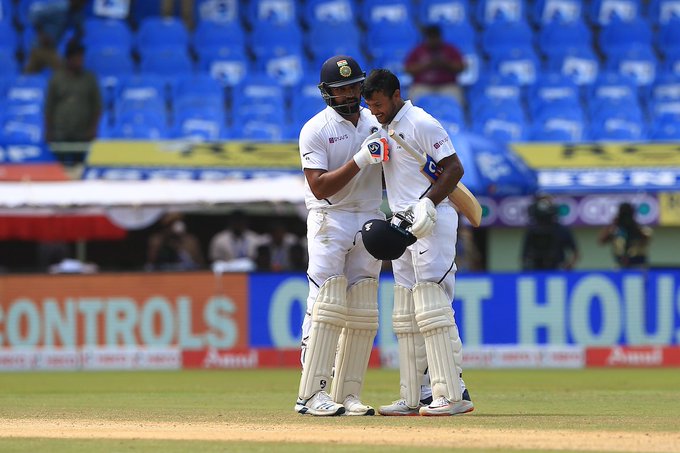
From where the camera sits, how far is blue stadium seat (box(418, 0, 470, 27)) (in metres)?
21.9

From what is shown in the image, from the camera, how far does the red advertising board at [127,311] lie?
16.1 metres

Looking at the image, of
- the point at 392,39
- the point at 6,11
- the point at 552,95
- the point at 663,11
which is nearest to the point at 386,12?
the point at 392,39

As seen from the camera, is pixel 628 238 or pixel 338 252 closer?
pixel 338 252

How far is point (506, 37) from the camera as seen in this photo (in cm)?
2156

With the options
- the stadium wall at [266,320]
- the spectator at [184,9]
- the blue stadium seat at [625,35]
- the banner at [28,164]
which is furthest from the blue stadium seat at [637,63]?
the banner at [28,164]

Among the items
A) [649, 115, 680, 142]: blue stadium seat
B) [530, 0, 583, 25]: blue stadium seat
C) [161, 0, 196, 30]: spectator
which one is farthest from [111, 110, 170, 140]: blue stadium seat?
[649, 115, 680, 142]: blue stadium seat

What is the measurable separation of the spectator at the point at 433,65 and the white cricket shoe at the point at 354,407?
1055 centimetres

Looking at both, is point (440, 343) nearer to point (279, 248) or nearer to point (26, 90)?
point (279, 248)

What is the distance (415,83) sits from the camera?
19.5m

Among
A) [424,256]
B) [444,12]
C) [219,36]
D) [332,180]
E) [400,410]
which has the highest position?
[444,12]

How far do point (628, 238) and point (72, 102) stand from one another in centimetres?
714

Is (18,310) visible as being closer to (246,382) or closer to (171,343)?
(171,343)

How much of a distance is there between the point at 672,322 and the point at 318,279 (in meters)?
7.81

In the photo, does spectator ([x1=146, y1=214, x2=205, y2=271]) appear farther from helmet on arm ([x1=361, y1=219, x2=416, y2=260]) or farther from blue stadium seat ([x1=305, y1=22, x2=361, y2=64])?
helmet on arm ([x1=361, y1=219, x2=416, y2=260])
